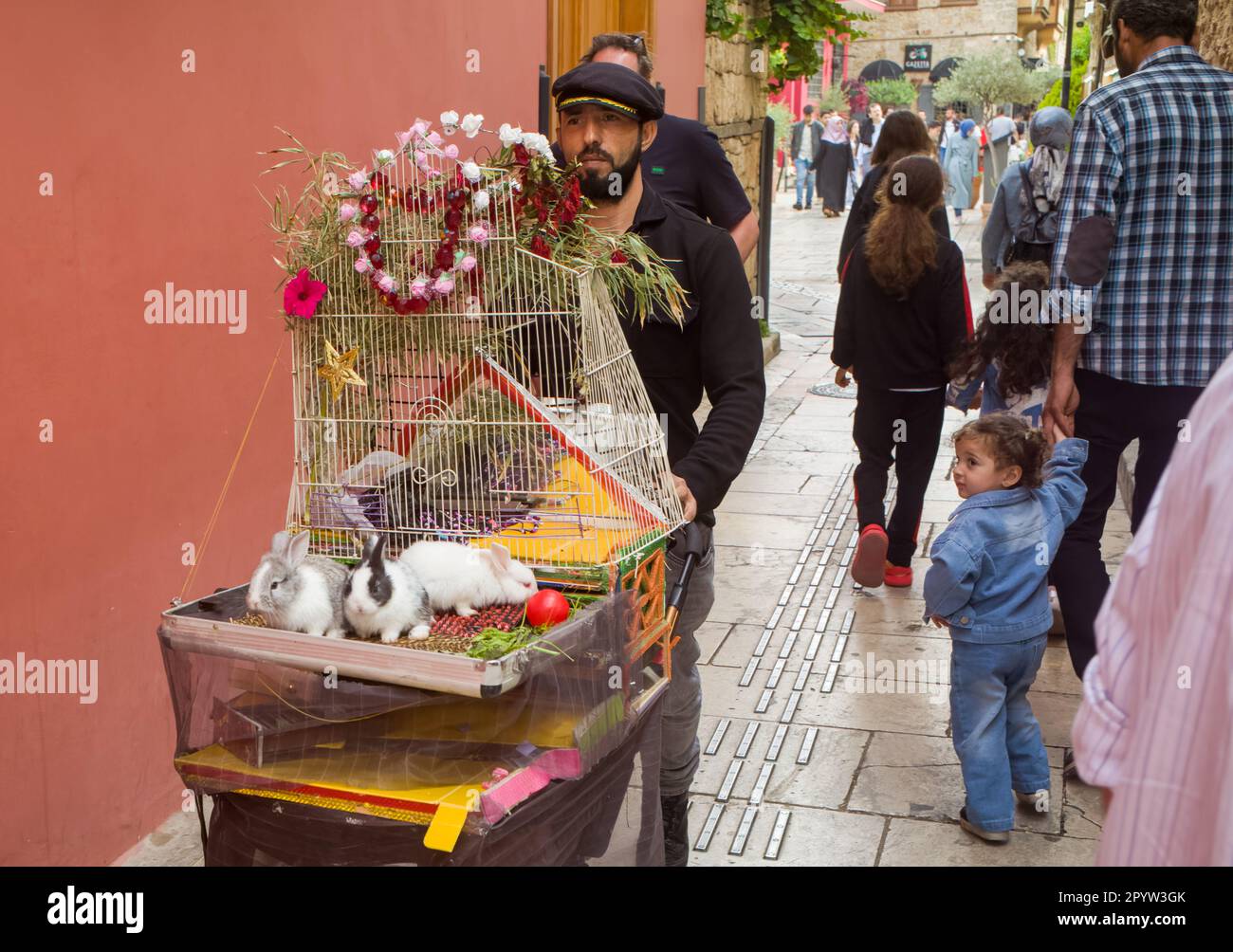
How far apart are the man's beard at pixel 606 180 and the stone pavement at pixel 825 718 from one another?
2.10m

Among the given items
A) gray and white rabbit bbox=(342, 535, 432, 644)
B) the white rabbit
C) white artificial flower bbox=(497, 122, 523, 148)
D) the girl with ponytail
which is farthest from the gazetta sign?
gray and white rabbit bbox=(342, 535, 432, 644)

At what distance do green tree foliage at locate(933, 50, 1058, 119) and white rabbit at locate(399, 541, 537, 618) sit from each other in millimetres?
38836

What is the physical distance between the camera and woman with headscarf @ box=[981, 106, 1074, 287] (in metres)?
6.26

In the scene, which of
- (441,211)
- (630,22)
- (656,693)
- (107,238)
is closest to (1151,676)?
(656,693)

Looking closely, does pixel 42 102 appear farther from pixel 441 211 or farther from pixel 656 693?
pixel 656 693

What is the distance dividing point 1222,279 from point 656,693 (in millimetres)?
2694

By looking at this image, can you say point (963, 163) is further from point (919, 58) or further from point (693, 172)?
point (919, 58)

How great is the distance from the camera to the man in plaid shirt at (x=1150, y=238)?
415 cm

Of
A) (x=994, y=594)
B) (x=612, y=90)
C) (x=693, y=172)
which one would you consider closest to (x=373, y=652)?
→ (x=612, y=90)

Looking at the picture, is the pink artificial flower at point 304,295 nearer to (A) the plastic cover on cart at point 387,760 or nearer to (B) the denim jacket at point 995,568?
(A) the plastic cover on cart at point 387,760

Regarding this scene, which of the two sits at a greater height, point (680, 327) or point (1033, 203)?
point (1033, 203)

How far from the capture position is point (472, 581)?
246 centimetres

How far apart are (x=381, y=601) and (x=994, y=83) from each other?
39.5 metres

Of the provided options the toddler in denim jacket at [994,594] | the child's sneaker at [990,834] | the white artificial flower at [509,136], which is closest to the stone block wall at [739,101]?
the toddler in denim jacket at [994,594]
